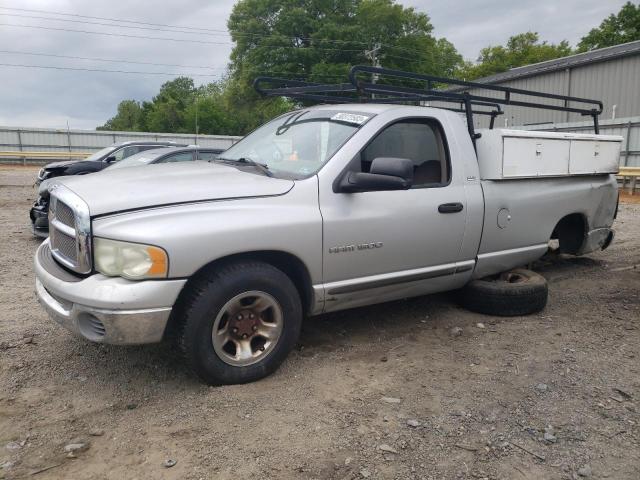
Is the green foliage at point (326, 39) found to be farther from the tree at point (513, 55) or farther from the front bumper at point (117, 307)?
the front bumper at point (117, 307)

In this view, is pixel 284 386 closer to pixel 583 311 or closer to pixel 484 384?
pixel 484 384

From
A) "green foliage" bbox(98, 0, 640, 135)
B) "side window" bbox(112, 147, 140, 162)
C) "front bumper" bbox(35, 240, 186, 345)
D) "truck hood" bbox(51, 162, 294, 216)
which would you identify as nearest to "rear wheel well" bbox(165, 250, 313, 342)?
"front bumper" bbox(35, 240, 186, 345)

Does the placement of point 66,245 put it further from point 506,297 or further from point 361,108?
point 506,297

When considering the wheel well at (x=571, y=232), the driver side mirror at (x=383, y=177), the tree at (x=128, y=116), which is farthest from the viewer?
the tree at (x=128, y=116)

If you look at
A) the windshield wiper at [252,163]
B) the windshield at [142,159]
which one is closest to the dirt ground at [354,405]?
the windshield wiper at [252,163]

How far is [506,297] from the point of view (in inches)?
178

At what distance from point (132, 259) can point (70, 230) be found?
0.55 metres

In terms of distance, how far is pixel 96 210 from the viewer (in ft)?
9.54

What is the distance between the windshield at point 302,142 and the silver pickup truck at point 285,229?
0.01 metres

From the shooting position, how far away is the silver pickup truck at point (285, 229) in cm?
291

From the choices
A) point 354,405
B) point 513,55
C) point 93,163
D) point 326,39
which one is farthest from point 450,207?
point 513,55

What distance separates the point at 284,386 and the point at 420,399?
846mm

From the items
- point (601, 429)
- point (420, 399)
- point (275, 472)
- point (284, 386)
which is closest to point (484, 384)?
point (420, 399)

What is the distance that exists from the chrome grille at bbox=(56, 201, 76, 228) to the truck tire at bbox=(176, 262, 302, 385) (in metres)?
0.79
